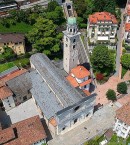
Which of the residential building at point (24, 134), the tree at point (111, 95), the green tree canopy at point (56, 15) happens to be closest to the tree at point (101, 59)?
the tree at point (111, 95)

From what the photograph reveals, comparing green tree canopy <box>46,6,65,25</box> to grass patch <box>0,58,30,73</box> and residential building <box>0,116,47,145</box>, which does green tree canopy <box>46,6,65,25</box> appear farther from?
residential building <box>0,116,47,145</box>

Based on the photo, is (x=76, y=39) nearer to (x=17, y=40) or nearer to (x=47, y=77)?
(x=47, y=77)

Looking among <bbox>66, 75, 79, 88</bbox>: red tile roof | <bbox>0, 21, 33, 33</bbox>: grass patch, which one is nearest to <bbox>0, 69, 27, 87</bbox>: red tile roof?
<bbox>66, 75, 79, 88</bbox>: red tile roof

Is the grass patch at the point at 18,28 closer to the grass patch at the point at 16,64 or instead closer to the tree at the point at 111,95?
the grass patch at the point at 16,64

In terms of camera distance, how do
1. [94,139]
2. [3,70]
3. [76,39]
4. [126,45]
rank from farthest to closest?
1. [126,45]
2. [3,70]
3. [76,39]
4. [94,139]

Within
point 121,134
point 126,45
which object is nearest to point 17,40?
point 126,45
